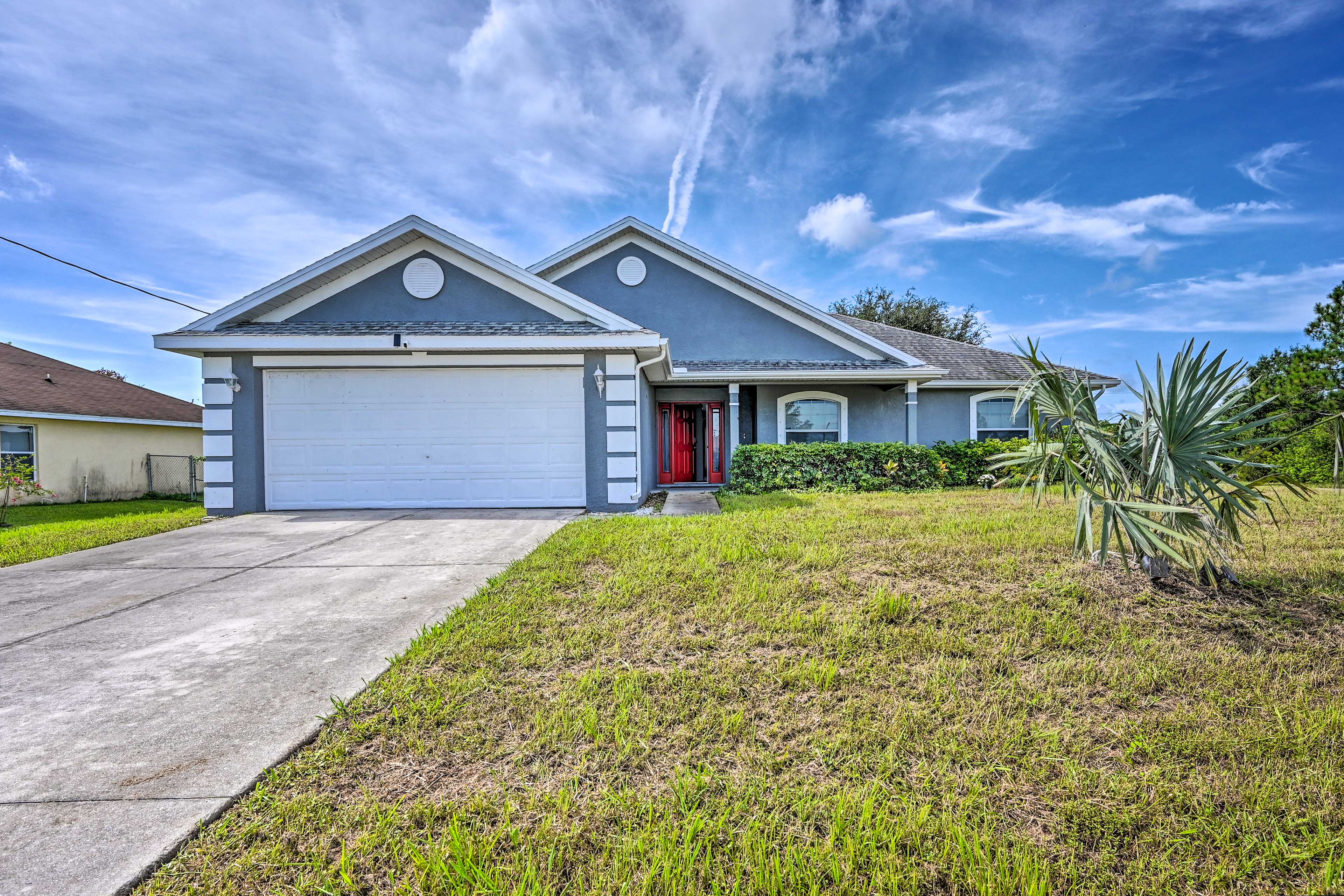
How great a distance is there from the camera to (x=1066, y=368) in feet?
15.4

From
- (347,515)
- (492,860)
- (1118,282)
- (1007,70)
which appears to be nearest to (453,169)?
(347,515)

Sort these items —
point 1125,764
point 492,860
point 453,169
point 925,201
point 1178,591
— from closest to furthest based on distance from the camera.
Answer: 1. point 492,860
2. point 1125,764
3. point 1178,591
4. point 453,169
5. point 925,201

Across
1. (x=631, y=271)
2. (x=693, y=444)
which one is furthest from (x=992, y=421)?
(x=631, y=271)

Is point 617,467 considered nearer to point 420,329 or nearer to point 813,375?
point 420,329

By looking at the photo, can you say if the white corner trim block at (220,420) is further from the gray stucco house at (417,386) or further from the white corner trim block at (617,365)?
the white corner trim block at (617,365)

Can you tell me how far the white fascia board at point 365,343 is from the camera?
8.91 m

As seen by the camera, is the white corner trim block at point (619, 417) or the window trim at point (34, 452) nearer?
the white corner trim block at point (619, 417)

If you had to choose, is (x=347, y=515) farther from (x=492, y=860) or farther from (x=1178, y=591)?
(x=1178, y=591)

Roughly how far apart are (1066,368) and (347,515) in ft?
31.5

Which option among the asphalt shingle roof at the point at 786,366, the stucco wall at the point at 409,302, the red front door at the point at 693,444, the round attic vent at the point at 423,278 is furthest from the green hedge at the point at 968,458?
the round attic vent at the point at 423,278

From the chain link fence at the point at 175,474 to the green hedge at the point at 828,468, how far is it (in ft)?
54.4

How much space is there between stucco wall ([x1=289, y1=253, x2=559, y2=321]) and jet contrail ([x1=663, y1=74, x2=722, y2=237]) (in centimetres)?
553

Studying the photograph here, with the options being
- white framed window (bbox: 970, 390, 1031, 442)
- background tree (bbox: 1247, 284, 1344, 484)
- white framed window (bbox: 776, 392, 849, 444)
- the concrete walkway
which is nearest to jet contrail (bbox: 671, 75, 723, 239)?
white framed window (bbox: 776, 392, 849, 444)

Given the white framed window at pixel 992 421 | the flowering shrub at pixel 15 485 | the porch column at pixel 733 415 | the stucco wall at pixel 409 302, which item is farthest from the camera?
the white framed window at pixel 992 421
